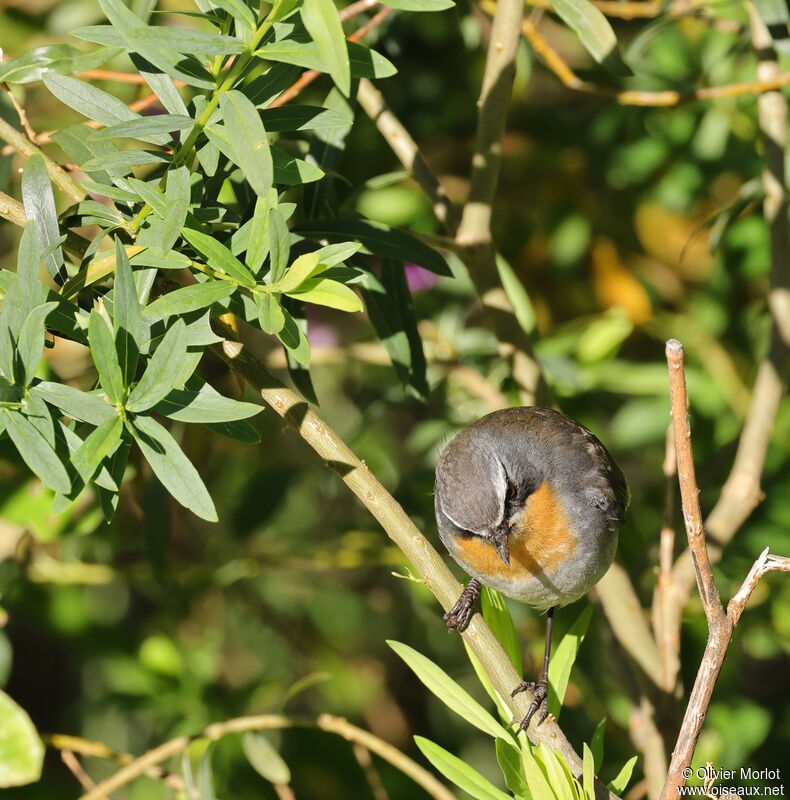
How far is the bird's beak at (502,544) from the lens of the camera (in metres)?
2.13

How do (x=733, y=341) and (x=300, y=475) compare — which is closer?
(x=300, y=475)

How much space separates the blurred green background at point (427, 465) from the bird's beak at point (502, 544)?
0.35m

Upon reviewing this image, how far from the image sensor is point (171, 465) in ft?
3.94

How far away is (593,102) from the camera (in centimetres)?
344

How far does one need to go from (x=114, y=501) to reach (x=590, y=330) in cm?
176

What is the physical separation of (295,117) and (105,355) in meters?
0.43

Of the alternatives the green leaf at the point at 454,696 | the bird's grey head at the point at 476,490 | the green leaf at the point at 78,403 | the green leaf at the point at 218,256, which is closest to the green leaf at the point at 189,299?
the green leaf at the point at 218,256

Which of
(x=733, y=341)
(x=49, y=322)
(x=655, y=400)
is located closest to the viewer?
(x=49, y=322)

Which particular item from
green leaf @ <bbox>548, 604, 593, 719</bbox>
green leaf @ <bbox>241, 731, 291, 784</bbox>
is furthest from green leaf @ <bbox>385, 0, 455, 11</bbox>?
green leaf @ <bbox>241, 731, 291, 784</bbox>

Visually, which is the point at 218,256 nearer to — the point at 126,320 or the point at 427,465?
the point at 126,320

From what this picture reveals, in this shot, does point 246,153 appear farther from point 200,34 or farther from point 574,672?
point 574,672

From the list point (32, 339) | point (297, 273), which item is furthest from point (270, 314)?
point (32, 339)

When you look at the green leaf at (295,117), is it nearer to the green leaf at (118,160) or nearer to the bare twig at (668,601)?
the green leaf at (118,160)

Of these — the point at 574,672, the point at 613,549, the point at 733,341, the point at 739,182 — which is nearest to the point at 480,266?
the point at 613,549
